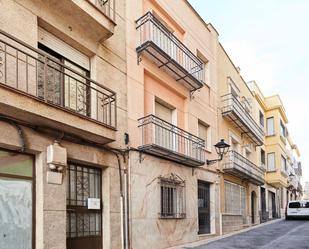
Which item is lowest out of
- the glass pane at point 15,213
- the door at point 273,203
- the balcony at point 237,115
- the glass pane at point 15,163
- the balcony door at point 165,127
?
the door at point 273,203

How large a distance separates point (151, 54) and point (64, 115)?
15.4ft

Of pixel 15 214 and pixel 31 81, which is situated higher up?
pixel 31 81

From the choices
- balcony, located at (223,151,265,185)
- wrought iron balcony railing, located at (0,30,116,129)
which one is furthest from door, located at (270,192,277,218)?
wrought iron balcony railing, located at (0,30,116,129)

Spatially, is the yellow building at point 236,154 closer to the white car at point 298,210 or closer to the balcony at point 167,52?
the white car at point 298,210

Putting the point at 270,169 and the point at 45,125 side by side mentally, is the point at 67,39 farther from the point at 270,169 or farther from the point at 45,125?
the point at 270,169

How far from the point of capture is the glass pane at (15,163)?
21.8 ft

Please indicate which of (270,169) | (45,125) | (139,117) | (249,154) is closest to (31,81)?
(45,125)

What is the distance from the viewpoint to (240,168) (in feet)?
58.0

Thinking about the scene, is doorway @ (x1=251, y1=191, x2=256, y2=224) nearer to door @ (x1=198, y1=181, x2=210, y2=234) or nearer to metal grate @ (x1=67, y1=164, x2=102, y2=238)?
Result: door @ (x1=198, y1=181, x2=210, y2=234)

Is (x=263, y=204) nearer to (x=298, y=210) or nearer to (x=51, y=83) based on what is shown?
(x=298, y=210)

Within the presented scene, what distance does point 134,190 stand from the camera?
32.6ft

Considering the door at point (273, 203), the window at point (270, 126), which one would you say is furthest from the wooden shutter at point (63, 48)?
the door at point (273, 203)

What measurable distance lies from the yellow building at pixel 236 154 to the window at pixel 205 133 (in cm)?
134

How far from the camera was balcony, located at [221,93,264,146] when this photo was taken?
17344mm
